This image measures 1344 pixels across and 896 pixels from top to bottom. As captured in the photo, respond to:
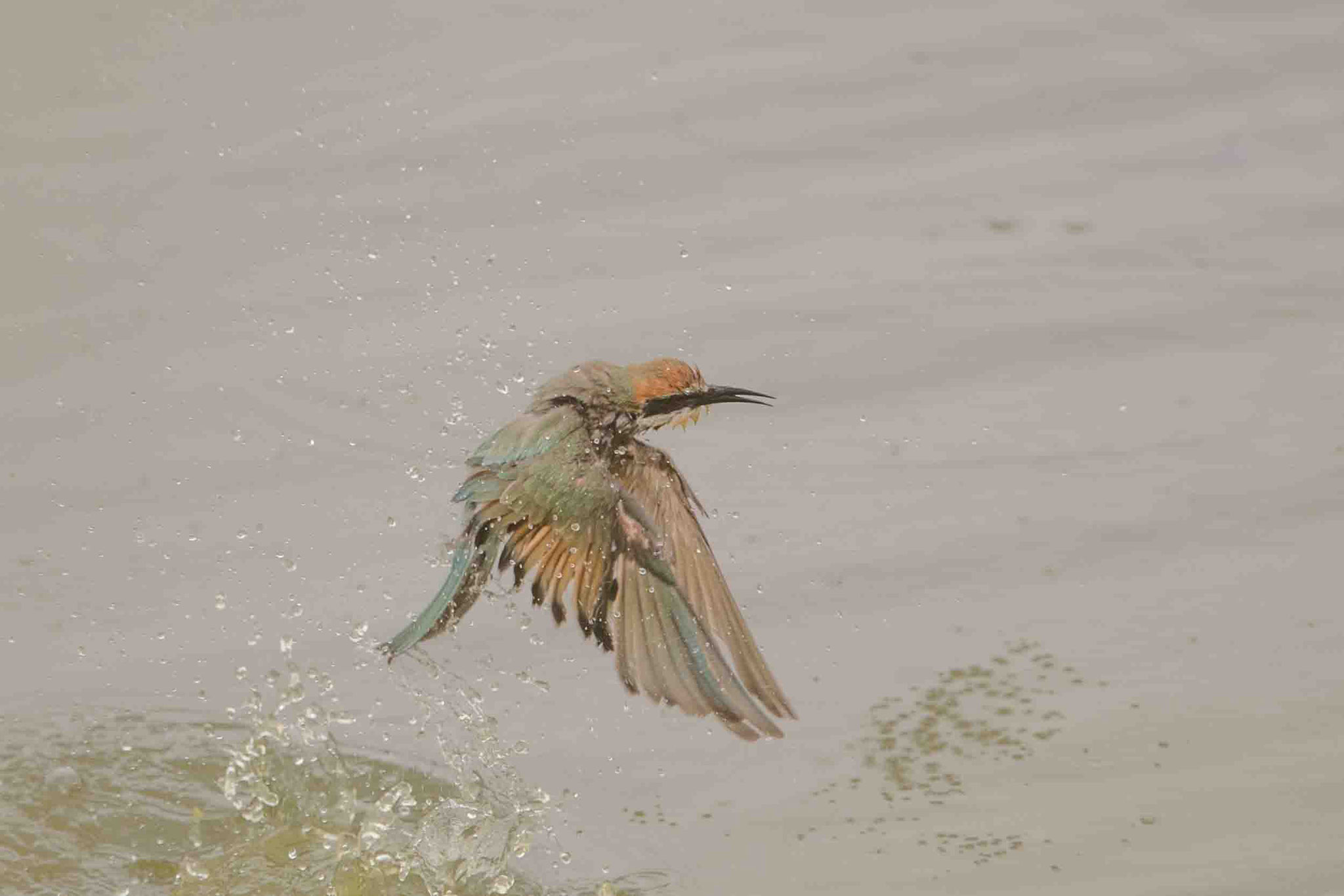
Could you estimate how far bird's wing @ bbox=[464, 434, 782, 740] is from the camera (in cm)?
412

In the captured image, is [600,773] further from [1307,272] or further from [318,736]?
[1307,272]

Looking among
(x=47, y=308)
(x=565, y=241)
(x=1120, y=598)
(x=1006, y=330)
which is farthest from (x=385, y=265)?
(x=1120, y=598)

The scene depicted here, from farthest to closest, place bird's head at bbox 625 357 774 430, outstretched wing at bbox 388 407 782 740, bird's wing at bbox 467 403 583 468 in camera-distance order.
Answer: bird's head at bbox 625 357 774 430 → bird's wing at bbox 467 403 583 468 → outstretched wing at bbox 388 407 782 740

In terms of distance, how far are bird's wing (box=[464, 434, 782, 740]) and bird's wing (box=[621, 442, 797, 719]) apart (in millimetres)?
50

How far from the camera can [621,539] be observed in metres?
4.22

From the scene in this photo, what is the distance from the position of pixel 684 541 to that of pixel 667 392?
12.5 inches

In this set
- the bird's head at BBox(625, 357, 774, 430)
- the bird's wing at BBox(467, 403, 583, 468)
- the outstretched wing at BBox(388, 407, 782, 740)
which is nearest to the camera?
the outstretched wing at BBox(388, 407, 782, 740)

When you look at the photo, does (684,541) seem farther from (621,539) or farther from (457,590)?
(457,590)

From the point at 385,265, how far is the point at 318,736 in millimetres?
1905

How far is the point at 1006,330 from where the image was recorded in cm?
610

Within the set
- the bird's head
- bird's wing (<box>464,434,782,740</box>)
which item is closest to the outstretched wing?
bird's wing (<box>464,434,782,740</box>)

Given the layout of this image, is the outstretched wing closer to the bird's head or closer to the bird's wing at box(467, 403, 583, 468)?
the bird's wing at box(467, 403, 583, 468)

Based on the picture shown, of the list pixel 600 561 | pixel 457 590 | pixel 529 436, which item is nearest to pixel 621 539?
pixel 600 561

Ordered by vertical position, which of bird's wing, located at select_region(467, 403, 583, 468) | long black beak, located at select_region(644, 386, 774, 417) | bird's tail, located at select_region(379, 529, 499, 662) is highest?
long black beak, located at select_region(644, 386, 774, 417)
